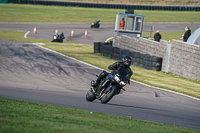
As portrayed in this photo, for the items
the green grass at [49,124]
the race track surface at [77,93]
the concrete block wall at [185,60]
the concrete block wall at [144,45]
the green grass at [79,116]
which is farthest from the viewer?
the concrete block wall at [144,45]

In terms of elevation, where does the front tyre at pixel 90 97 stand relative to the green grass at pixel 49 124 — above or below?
below

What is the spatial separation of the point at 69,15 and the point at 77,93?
43105 mm

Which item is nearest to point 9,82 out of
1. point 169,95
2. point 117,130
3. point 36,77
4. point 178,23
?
point 36,77

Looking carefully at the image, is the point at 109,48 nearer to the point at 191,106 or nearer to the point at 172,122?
the point at 191,106

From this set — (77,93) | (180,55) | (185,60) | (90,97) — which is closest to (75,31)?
(180,55)

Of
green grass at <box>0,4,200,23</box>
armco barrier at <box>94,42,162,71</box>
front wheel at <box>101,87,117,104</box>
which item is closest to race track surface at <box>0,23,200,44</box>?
green grass at <box>0,4,200,23</box>

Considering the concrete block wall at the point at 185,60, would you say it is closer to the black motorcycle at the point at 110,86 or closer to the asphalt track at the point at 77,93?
the asphalt track at the point at 77,93

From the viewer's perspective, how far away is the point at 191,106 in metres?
11.2

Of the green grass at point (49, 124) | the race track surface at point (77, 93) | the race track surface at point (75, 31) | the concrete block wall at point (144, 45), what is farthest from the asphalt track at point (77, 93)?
the race track surface at point (75, 31)

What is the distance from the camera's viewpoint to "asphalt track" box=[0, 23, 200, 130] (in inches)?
379

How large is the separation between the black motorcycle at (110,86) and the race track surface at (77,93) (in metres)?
0.25

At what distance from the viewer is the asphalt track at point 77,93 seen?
31.6ft

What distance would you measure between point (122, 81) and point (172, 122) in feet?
5.88

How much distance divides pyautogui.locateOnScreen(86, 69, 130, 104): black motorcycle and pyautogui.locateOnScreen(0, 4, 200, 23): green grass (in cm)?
3647
